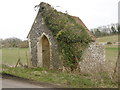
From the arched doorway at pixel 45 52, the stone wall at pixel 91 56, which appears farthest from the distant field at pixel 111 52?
the arched doorway at pixel 45 52

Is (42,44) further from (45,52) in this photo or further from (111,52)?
(111,52)

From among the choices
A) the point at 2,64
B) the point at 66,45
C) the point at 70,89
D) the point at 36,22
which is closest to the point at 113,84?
the point at 70,89

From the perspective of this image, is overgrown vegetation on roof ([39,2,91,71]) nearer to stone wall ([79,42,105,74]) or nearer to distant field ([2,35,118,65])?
stone wall ([79,42,105,74])

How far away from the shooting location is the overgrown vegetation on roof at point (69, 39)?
43.8 ft

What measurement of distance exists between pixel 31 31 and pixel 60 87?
8919mm

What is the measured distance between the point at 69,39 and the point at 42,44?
3.67m

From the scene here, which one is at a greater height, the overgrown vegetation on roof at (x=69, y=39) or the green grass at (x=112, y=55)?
the overgrown vegetation on roof at (x=69, y=39)

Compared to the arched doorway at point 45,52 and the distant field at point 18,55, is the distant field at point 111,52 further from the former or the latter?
the arched doorway at point 45,52

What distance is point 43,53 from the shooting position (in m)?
16.2

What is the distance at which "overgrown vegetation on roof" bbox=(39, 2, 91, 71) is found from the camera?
43.8 feet

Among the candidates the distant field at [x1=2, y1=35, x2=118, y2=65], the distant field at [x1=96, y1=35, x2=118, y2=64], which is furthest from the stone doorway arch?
the distant field at [x1=96, y1=35, x2=118, y2=64]

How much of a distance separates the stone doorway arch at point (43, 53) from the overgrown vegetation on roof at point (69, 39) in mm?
1969

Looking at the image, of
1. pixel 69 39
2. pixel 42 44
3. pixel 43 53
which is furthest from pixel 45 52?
pixel 69 39

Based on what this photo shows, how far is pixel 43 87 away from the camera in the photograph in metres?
8.33
